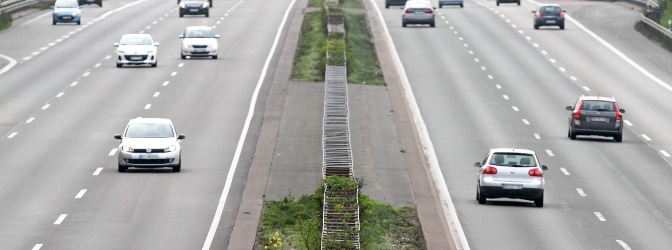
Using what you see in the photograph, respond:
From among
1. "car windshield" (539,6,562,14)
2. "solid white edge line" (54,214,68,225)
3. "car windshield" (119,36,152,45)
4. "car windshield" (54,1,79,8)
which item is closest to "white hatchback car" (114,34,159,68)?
"car windshield" (119,36,152,45)

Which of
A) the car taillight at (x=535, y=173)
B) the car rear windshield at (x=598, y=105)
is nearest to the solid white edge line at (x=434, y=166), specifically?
the car taillight at (x=535, y=173)

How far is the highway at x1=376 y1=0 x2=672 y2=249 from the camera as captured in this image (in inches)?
1216

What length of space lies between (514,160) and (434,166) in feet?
21.2

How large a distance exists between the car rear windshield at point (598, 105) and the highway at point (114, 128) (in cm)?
1027

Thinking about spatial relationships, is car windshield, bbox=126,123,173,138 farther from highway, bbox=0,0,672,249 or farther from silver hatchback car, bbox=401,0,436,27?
silver hatchback car, bbox=401,0,436,27

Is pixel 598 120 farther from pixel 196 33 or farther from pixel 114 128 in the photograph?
pixel 196 33

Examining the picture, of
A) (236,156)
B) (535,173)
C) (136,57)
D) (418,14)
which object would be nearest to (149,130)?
(236,156)

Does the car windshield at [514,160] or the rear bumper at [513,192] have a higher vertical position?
the car windshield at [514,160]

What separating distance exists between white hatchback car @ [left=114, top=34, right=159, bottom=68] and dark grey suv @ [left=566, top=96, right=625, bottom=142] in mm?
21285

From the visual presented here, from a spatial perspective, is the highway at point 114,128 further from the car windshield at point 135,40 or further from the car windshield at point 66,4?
the car windshield at point 66,4

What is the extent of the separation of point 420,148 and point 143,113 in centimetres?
1011

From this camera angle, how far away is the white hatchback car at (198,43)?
6475 cm

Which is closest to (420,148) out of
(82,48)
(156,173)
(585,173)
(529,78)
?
(585,173)

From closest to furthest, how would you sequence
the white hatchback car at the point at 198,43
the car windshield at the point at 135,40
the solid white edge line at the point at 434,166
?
the solid white edge line at the point at 434,166 → the car windshield at the point at 135,40 → the white hatchback car at the point at 198,43
